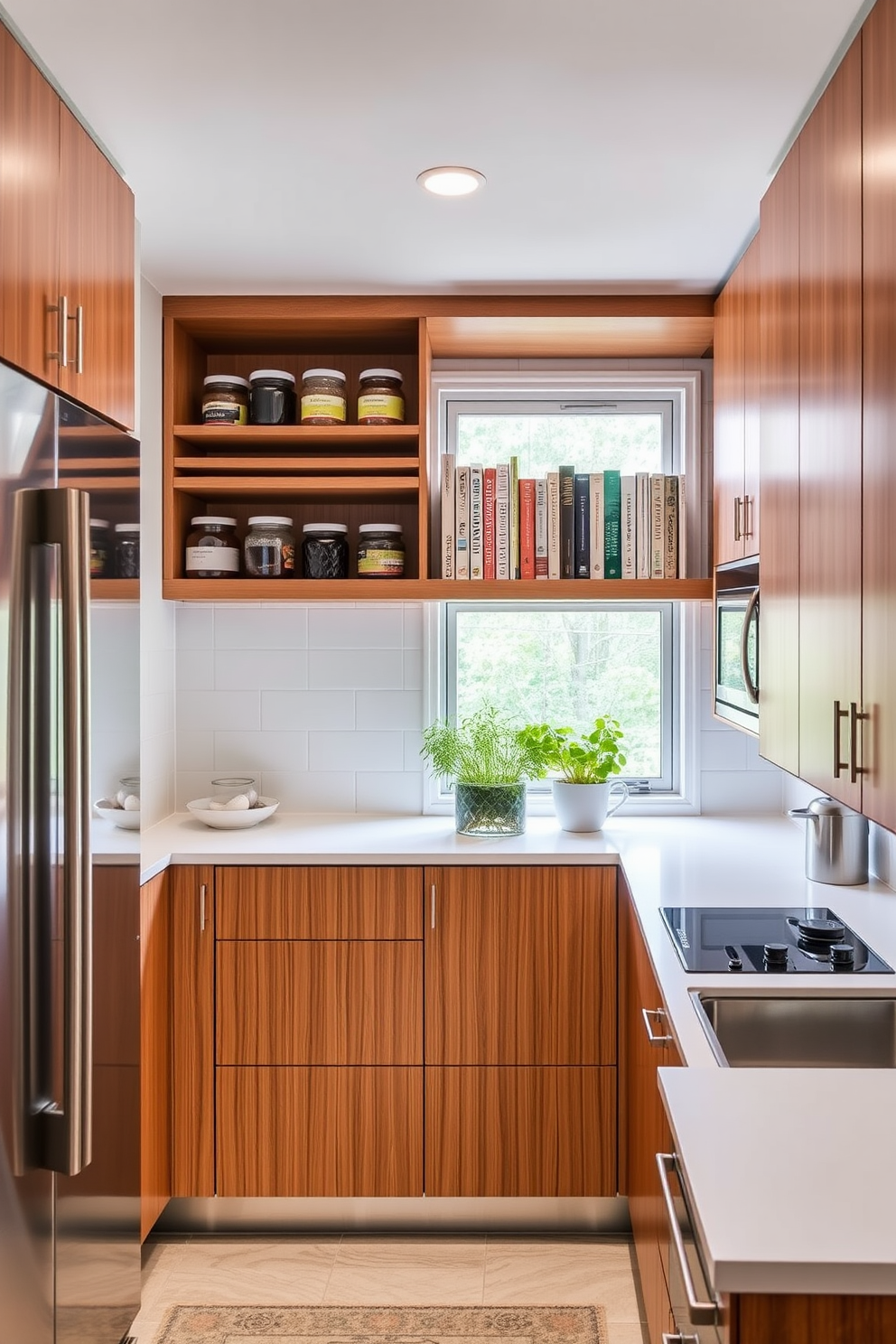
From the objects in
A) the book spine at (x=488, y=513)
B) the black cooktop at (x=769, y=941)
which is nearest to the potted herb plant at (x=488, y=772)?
the book spine at (x=488, y=513)

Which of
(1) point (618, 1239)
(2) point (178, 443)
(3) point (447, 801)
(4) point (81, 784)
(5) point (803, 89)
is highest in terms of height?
(5) point (803, 89)

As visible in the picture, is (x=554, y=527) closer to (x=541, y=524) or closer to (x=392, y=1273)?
(x=541, y=524)

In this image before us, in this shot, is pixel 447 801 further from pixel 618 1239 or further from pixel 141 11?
pixel 141 11

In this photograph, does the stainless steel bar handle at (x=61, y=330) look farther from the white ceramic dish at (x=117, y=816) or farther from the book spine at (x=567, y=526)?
the book spine at (x=567, y=526)

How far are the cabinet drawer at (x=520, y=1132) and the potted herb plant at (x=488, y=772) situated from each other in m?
0.61

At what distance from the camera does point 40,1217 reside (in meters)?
1.58

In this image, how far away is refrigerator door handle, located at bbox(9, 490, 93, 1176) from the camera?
4.87 feet

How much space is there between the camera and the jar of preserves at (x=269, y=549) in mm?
2848

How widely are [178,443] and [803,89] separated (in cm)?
179

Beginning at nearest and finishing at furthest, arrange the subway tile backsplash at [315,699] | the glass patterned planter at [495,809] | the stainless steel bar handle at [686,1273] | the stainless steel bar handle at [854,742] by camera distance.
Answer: the stainless steel bar handle at [686,1273], the stainless steel bar handle at [854,742], the glass patterned planter at [495,809], the subway tile backsplash at [315,699]

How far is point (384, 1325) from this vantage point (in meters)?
2.20

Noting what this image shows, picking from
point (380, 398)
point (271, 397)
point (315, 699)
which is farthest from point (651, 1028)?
point (271, 397)

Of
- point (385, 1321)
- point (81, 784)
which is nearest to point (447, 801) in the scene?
point (385, 1321)

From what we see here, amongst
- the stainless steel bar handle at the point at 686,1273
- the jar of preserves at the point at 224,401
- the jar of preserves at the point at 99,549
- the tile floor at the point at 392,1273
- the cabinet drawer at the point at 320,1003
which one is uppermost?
the jar of preserves at the point at 224,401
